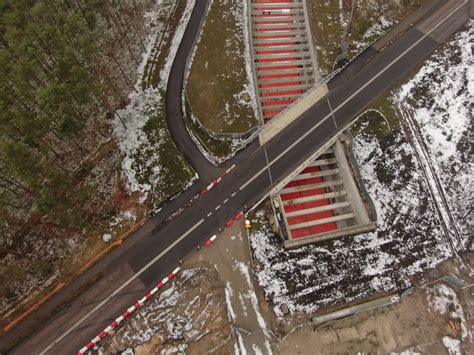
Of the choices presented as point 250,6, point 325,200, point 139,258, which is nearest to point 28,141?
point 139,258

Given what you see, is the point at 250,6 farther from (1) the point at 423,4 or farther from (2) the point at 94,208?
(2) the point at 94,208

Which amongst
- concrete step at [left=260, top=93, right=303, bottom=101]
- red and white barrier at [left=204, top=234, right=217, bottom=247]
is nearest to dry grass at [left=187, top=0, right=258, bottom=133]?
concrete step at [left=260, top=93, right=303, bottom=101]

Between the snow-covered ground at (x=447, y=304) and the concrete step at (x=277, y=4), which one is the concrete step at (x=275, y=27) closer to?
the concrete step at (x=277, y=4)

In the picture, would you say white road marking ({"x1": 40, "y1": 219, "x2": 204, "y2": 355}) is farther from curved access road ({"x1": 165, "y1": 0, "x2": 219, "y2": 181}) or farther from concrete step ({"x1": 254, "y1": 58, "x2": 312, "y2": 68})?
concrete step ({"x1": 254, "y1": 58, "x2": 312, "y2": 68})

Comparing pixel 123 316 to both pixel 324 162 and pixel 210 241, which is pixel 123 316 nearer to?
pixel 210 241

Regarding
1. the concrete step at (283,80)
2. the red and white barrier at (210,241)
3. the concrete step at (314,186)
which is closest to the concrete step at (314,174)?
the concrete step at (314,186)

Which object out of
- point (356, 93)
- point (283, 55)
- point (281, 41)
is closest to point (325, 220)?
point (356, 93)

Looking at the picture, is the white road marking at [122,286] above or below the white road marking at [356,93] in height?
below
